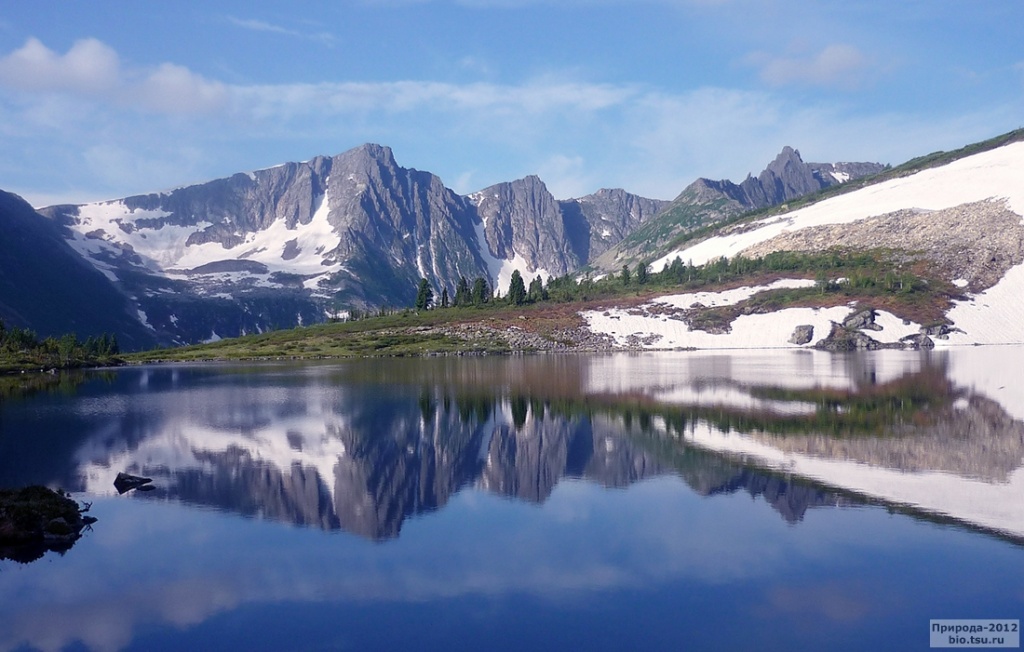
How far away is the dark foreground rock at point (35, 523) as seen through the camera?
27719 mm

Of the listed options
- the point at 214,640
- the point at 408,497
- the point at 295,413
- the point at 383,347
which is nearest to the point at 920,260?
the point at 383,347

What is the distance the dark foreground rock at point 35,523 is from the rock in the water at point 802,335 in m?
138

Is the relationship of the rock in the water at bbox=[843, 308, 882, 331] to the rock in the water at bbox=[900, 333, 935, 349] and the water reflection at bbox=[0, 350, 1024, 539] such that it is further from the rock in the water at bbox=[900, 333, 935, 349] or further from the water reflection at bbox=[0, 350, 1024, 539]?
the water reflection at bbox=[0, 350, 1024, 539]

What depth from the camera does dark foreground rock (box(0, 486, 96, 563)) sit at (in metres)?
27.7

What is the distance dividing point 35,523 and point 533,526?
18.4 m

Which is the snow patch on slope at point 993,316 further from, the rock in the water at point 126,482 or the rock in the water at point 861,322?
the rock in the water at point 126,482

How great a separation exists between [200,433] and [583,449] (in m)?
25.9

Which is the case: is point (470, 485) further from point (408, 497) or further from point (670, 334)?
point (670, 334)

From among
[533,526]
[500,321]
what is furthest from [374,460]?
[500,321]

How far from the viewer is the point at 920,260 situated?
189125 mm

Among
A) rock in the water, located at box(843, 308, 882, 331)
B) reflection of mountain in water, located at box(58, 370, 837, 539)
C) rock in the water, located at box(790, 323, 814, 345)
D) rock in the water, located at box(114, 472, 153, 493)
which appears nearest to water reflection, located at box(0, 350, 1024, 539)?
reflection of mountain in water, located at box(58, 370, 837, 539)
